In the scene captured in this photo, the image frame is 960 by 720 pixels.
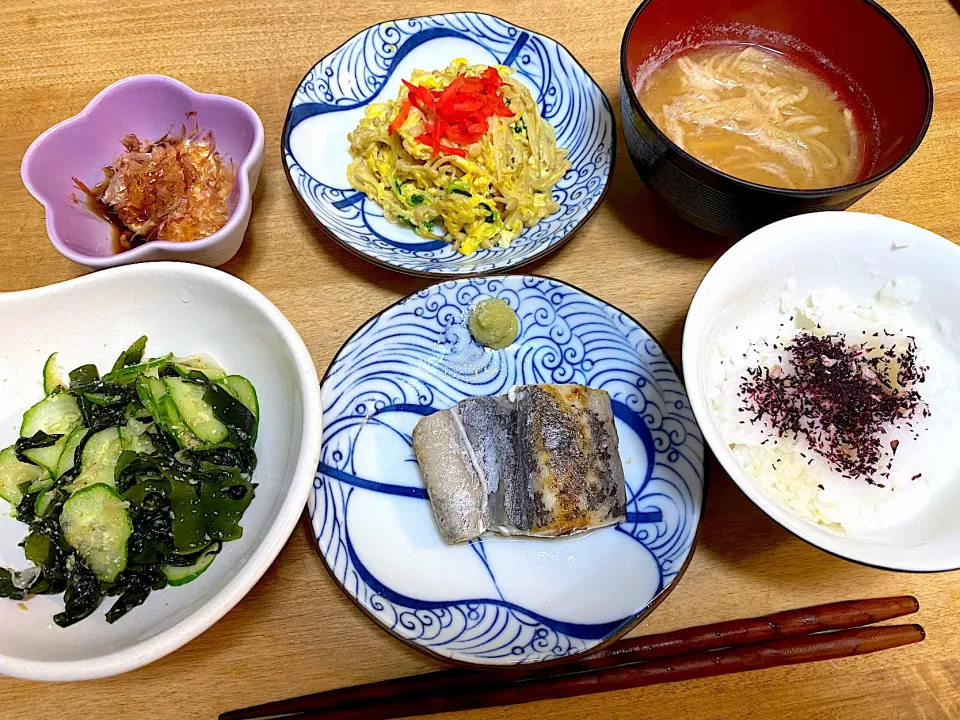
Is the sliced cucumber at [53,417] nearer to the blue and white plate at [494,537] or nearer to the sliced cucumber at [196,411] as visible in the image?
the sliced cucumber at [196,411]

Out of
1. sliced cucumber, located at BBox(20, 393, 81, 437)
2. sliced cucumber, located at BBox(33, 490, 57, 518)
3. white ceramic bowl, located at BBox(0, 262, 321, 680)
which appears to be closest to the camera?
white ceramic bowl, located at BBox(0, 262, 321, 680)

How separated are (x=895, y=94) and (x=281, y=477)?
1.89 metres

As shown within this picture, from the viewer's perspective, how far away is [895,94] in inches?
67.4

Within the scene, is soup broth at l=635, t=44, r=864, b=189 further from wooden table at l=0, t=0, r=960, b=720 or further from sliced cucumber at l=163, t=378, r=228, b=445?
sliced cucumber at l=163, t=378, r=228, b=445

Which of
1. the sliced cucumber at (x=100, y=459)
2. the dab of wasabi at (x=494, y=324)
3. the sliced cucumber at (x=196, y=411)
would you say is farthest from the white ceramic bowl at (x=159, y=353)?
the dab of wasabi at (x=494, y=324)

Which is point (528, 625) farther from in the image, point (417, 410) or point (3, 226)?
point (3, 226)

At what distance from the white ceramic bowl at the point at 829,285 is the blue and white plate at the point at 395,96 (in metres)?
0.47

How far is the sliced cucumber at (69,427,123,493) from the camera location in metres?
1.30

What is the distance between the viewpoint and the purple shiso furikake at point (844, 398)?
4.87 ft

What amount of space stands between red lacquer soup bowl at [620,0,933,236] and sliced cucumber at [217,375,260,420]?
3.86 ft

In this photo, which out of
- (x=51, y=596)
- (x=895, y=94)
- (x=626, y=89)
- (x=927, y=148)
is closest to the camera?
(x=51, y=596)

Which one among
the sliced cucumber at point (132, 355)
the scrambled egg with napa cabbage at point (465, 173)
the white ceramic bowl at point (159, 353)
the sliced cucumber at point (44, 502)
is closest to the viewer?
the white ceramic bowl at point (159, 353)

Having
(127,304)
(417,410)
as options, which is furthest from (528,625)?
(127,304)

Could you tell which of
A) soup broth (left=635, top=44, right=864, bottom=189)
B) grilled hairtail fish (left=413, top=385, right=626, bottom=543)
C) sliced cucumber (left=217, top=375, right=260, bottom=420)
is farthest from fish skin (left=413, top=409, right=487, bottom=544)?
soup broth (left=635, top=44, right=864, bottom=189)
